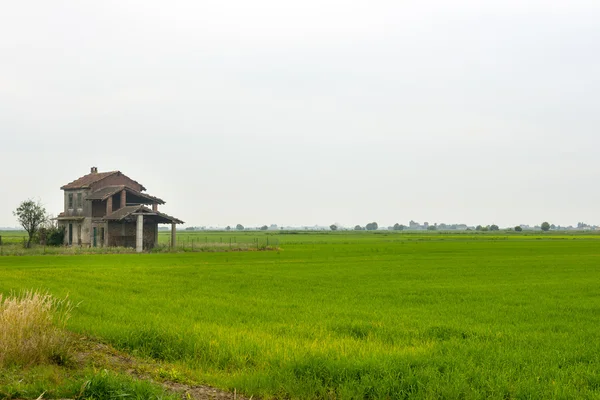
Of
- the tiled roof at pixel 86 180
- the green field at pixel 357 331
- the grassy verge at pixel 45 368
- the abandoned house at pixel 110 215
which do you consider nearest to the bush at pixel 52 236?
the abandoned house at pixel 110 215

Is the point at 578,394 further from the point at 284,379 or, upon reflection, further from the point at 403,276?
the point at 403,276

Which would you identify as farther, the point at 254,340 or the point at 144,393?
the point at 254,340

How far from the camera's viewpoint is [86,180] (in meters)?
66.5

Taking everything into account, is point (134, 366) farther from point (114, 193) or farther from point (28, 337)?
point (114, 193)

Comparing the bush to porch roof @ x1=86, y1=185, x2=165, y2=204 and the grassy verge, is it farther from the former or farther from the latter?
the grassy verge

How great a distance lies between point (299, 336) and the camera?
1445 cm

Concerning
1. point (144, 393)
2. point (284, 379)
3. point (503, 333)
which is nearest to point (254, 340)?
point (284, 379)

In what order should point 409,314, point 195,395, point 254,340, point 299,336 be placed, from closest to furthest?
point 195,395
point 254,340
point 299,336
point 409,314

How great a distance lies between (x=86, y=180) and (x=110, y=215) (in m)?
9.07

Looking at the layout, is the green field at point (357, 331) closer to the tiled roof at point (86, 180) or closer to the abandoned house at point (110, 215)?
the abandoned house at point (110, 215)

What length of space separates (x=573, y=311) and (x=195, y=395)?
14084 mm

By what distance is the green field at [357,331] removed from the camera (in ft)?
33.7

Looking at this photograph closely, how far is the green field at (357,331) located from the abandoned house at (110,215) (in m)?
30.2

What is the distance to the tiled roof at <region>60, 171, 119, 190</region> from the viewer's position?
6391 cm
